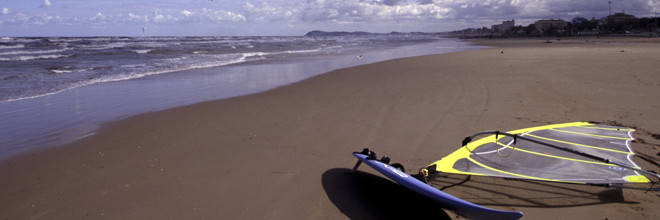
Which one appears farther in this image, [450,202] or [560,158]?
[560,158]

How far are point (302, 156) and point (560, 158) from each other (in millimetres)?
2874

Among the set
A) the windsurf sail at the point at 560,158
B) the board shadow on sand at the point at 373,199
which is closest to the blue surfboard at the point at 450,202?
the board shadow on sand at the point at 373,199

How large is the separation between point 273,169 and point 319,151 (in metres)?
0.77

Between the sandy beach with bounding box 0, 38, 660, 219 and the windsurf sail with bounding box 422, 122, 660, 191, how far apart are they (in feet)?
0.52

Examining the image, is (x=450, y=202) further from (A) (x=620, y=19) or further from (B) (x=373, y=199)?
(A) (x=620, y=19)

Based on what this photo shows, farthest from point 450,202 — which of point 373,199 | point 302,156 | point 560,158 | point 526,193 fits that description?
point 302,156

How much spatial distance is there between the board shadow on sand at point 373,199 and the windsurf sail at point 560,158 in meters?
0.46

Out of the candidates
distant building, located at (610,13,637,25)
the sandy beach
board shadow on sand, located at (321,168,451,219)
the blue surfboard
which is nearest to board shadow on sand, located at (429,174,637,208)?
the sandy beach

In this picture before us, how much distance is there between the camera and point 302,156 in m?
4.64

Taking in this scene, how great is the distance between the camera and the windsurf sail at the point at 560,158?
3459 millimetres

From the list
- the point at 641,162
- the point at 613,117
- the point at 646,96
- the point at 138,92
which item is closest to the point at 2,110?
the point at 138,92

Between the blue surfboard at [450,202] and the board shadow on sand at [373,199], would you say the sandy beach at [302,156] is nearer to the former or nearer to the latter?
the board shadow on sand at [373,199]

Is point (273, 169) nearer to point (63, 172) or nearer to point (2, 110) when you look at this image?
point (63, 172)

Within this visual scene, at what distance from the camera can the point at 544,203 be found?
11.1 ft
